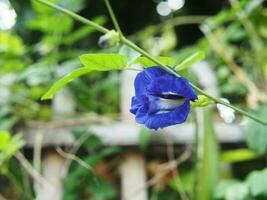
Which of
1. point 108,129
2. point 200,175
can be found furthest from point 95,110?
point 200,175

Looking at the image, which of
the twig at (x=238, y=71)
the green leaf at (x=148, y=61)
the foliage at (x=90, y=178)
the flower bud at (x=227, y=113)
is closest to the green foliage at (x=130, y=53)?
the green leaf at (x=148, y=61)

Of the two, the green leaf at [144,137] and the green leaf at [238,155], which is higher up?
the green leaf at [144,137]

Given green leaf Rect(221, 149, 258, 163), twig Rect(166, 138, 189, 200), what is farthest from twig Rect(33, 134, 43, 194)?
green leaf Rect(221, 149, 258, 163)

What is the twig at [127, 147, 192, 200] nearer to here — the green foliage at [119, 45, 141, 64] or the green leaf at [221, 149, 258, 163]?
the green leaf at [221, 149, 258, 163]

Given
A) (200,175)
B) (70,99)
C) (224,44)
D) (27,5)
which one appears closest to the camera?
(200,175)

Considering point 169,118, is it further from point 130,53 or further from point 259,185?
point 259,185

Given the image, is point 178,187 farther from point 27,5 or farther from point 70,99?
point 27,5

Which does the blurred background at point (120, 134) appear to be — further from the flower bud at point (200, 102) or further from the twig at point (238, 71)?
the flower bud at point (200, 102)
